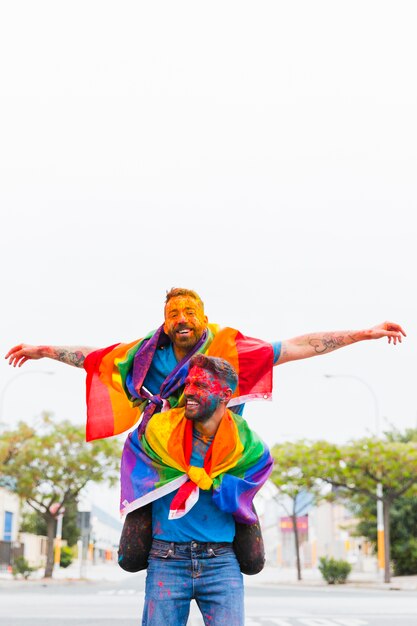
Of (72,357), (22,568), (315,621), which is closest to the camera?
(72,357)

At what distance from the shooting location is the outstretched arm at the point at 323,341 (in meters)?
4.23

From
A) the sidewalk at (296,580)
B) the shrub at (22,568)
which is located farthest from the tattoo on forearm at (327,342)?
the shrub at (22,568)

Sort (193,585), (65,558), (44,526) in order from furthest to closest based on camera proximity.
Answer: (44,526), (65,558), (193,585)

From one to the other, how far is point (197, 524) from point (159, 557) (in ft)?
0.67

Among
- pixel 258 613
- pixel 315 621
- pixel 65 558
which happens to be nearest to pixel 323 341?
pixel 315 621

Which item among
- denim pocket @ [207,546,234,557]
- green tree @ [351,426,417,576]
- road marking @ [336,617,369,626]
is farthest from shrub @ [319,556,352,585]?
denim pocket @ [207,546,234,557]

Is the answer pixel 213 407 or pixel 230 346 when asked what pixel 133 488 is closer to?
pixel 213 407

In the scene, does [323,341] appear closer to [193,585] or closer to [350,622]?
[193,585]

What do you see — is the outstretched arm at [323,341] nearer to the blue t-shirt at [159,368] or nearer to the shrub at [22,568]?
the blue t-shirt at [159,368]

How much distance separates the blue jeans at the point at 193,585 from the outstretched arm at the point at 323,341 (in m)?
0.94

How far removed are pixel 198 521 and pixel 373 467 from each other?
29.1 m

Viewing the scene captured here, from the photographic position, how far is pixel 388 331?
4.23 m

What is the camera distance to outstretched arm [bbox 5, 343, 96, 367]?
4387 millimetres

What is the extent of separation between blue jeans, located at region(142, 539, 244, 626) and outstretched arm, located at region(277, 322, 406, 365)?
0.94 m
